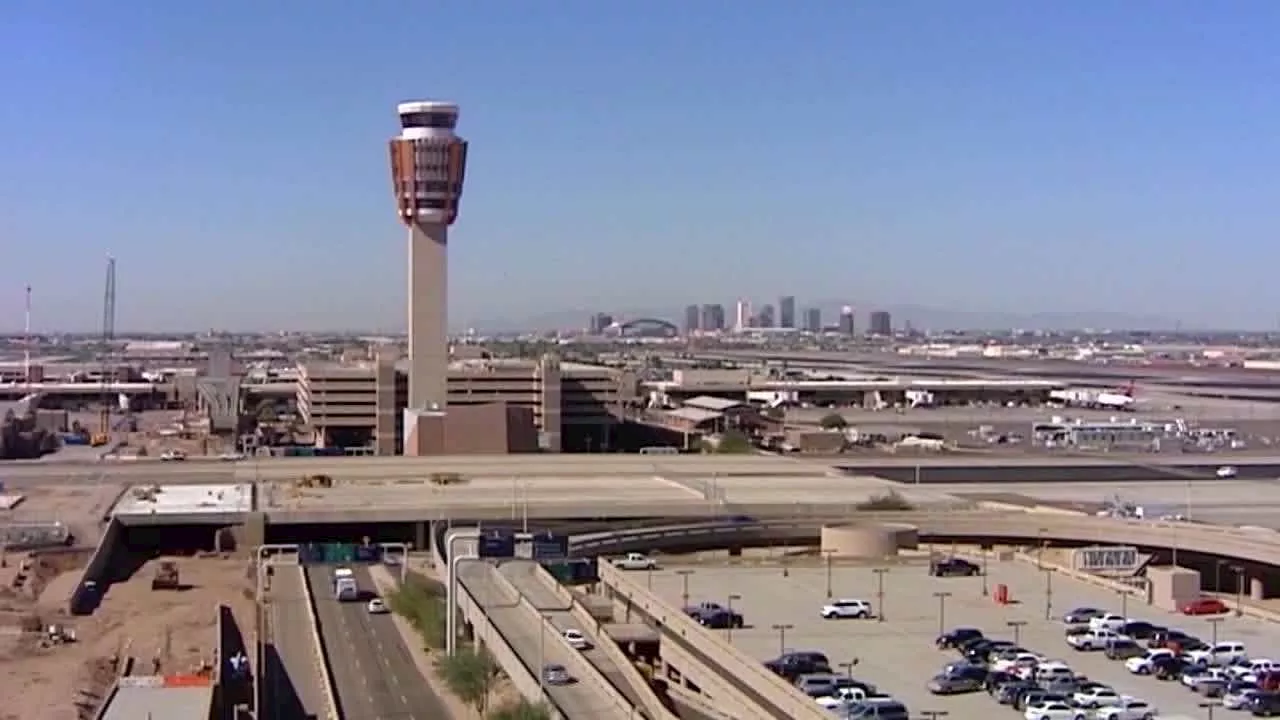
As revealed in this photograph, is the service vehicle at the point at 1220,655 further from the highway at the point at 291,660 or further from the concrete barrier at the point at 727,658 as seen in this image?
the highway at the point at 291,660

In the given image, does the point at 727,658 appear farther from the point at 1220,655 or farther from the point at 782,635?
the point at 1220,655

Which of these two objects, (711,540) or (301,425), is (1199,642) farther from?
(301,425)

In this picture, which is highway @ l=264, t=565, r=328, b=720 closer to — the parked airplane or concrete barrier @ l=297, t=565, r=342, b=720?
concrete barrier @ l=297, t=565, r=342, b=720

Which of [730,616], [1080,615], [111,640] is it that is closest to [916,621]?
[1080,615]

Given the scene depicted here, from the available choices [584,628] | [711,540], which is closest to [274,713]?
[584,628]

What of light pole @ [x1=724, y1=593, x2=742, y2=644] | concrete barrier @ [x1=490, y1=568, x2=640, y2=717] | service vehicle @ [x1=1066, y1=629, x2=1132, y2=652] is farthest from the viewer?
light pole @ [x1=724, y1=593, x2=742, y2=644]

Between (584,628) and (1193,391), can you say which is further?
(1193,391)

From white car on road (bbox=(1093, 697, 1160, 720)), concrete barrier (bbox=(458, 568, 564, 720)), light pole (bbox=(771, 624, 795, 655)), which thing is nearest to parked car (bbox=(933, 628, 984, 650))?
light pole (bbox=(771, 624, 795, 655))
